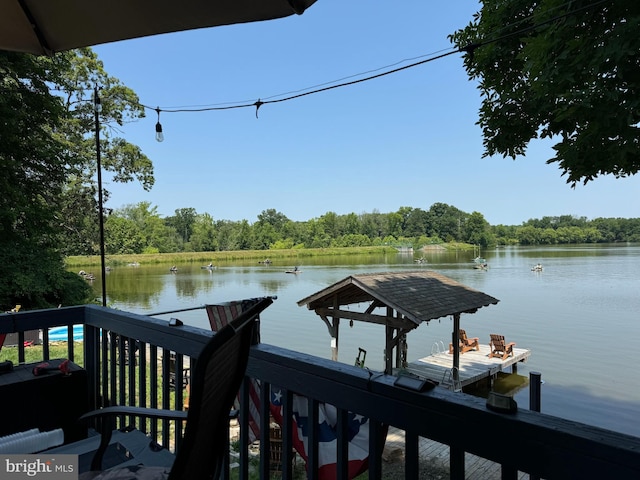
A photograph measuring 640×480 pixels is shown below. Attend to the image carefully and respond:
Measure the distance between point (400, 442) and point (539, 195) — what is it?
107 ft

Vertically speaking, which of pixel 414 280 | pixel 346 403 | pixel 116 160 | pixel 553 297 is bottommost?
pixel 553 297

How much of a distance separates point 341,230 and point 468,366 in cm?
3876

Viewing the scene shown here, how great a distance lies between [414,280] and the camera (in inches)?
396

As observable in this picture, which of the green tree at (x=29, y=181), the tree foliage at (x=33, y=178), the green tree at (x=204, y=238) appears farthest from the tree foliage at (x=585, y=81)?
the green tree at (x=204, y=238)

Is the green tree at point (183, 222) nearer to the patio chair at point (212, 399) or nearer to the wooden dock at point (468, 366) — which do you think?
the wooden dock at point (468, 366)

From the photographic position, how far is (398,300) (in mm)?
8500

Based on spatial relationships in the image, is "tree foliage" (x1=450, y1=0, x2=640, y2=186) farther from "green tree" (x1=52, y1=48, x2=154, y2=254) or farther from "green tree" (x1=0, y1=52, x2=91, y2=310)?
"green tree" (x1=52, y1=48, x2=154, y2=254)

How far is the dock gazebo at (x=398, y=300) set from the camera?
8.50 metres

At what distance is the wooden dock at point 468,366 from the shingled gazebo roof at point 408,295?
1.92 meters

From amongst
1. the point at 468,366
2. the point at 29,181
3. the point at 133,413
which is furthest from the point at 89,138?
the point at 133,413

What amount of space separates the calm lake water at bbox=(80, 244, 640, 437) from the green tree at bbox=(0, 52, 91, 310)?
5890 millimetres

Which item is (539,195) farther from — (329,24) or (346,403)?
(346,403)

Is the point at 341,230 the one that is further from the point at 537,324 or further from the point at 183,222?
the point at 537,324

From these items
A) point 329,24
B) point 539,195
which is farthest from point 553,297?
point 329,24
